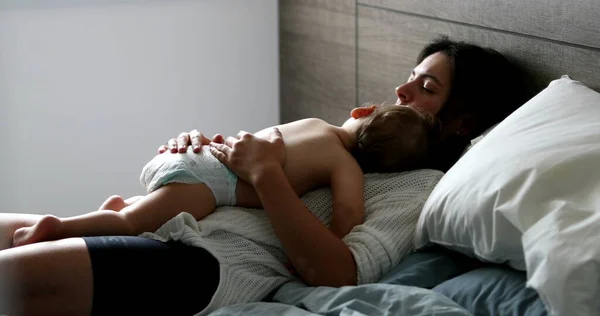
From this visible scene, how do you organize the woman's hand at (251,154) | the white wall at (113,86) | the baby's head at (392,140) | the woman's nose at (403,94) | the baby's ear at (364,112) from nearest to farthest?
the woman's hand at (251,154) < the baby's head at (392,140) < the baby's ear at (364,112) < the woman's nose at (403,94) < the white wall at (113,86)

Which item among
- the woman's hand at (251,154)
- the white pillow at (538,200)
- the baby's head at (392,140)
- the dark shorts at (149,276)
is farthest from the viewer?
the baby's head at (392,140)

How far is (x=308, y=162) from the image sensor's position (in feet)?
5.90

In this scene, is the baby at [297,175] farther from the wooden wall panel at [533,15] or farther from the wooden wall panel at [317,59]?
the wooden wall panel at [317,59]

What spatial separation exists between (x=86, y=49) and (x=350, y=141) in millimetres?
1486

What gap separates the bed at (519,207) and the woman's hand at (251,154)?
26cm

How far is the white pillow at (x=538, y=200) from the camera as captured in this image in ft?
4.06

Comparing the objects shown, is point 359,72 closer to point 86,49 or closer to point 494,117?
point 494,117

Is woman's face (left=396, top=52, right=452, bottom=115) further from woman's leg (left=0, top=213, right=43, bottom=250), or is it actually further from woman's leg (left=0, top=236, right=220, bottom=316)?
woman's leg (left=0, top=213, right=43, bottom=250)

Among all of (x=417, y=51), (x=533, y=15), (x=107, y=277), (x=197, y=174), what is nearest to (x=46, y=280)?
(x=107, y=277)

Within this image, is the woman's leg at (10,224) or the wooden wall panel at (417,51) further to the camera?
the wooden wall panel at (417,51)

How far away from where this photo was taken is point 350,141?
1905 mm

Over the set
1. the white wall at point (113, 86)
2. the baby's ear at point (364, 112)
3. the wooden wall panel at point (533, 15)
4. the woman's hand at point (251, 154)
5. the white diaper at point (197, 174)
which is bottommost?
the white wall at point (113, 86)

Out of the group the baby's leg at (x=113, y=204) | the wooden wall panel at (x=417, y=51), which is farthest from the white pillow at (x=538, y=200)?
the baby's leg at (x=113, y=204)

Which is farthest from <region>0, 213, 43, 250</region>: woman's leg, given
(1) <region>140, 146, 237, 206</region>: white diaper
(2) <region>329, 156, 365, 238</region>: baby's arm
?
(2) <region>329, 156, 365, 238</region>: baby's arm
